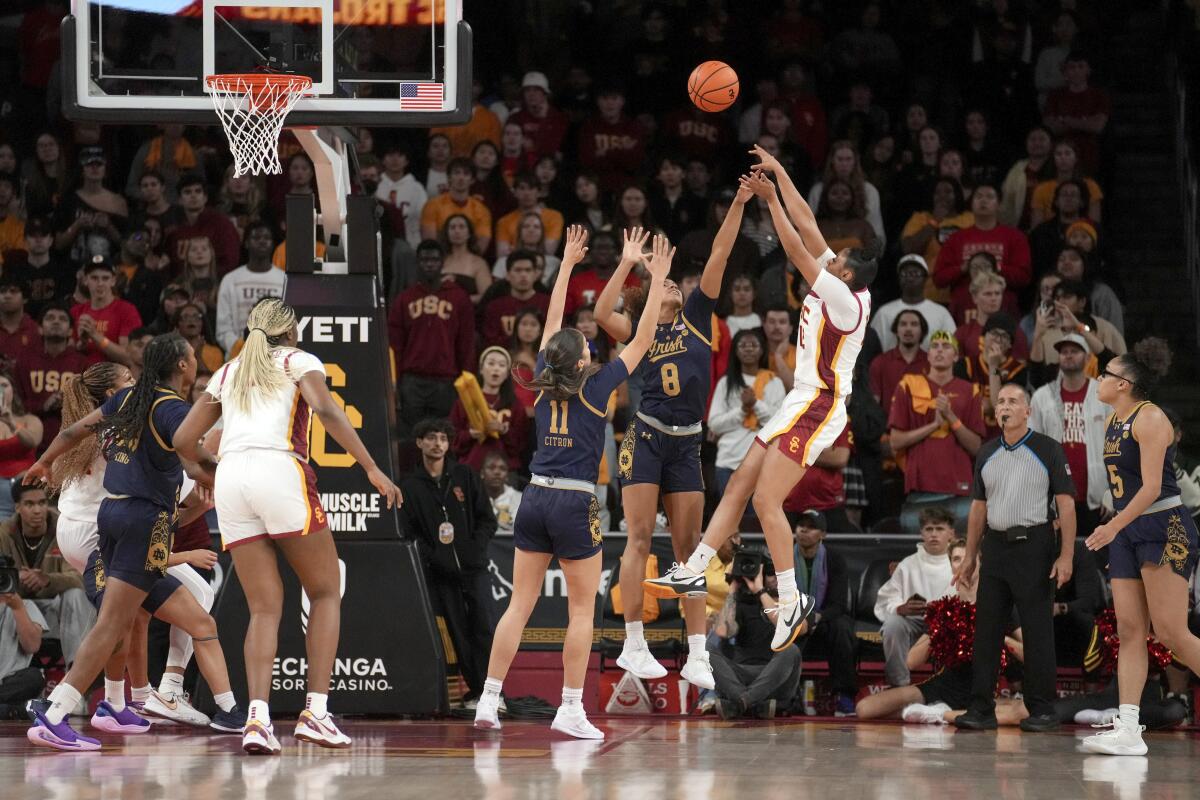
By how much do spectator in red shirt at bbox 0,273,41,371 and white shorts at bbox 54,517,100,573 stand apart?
4632 mm

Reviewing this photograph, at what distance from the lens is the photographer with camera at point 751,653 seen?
436 inches

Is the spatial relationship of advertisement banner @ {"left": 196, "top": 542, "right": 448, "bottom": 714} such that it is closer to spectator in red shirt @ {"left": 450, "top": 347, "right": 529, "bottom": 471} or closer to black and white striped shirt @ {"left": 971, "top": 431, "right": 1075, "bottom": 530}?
spectator in red shirt @ {"left": 450, "top": 347, "right": 529, "bottom": 471}

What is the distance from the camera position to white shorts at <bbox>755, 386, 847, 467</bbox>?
9258mm

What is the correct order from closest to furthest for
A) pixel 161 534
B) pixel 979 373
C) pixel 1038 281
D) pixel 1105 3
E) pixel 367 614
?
1. pixel 161 534
2. pixel 367 614
3. pixel 979 373
4. pixel 1038 281
5. pixel 1105 3

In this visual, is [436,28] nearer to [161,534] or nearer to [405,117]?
[405,117]

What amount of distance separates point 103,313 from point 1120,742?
9257 millimetres

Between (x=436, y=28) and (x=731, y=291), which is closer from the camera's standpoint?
(x=436, y=28)

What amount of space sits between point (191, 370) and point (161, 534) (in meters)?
0.94

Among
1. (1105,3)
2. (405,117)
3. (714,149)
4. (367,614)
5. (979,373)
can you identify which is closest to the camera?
(405,117)

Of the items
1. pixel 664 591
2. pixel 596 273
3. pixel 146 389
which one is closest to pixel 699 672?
pixel 664 591

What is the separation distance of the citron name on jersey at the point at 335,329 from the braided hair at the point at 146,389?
5.82 feet

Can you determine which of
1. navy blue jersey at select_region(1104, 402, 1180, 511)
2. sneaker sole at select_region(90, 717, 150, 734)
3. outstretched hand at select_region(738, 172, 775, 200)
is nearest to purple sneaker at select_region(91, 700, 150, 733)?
sneaker sole at select_region(90, 717, 150, 734)

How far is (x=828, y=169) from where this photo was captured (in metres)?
15.7

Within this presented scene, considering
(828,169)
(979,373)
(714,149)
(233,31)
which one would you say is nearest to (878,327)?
(979,373)
